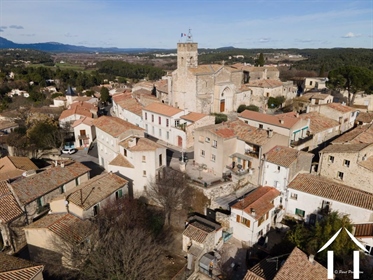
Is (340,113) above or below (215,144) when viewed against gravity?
above

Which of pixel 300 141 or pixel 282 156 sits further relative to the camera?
pixel 300 141

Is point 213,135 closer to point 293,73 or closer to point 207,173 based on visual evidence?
point 207,173

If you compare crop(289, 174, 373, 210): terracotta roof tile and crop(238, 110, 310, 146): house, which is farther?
crop(238, 110, 310, 146): house

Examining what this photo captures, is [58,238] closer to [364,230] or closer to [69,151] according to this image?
[364,230]

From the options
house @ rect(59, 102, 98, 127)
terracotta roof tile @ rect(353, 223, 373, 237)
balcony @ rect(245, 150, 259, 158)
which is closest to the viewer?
terracotta roof tile @ rect(353, 223, 373, 237)

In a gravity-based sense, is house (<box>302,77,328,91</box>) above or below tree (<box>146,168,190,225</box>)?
above

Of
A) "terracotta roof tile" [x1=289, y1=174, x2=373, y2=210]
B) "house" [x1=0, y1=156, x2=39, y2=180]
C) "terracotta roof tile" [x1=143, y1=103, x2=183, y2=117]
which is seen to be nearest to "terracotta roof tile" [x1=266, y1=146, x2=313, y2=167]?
"terracotta roof tile" [x1=289, y1=174, x2=373, y2=210]

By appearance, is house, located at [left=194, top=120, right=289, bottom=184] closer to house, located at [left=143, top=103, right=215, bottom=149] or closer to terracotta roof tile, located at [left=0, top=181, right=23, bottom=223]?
house, located at [left=143, top=103, right=215, bottom=149]

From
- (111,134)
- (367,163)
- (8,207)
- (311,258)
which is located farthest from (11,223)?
(367,163)

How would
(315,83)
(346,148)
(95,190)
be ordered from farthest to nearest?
(315,83), (346,148), (95,190)
